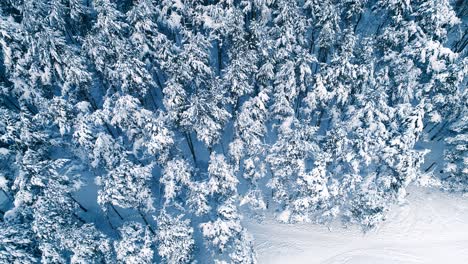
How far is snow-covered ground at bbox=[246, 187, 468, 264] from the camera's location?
2772 centimetres

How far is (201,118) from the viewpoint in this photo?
23.8 m

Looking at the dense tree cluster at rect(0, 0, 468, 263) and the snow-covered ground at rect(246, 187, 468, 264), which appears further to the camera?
the snow-covered ground at rect(246, 187, 468, 264)

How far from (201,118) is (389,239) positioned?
2017 cm

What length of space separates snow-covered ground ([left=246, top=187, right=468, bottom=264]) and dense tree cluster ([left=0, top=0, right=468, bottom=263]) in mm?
1717

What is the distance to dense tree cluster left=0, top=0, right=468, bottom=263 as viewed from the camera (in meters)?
21.9

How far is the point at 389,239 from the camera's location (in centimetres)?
2853

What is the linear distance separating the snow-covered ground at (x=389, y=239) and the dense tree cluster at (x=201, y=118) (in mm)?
1717

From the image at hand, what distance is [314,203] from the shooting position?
25.9 m

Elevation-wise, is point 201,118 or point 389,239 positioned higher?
point 201,118

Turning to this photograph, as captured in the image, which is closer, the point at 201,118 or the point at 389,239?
the point at 201,118

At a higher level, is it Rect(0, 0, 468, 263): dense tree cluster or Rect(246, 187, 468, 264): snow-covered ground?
Rect(0, 0, 468, 263): dense tree cluster

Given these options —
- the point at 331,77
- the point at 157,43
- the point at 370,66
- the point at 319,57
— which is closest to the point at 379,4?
A: the point at 319,57

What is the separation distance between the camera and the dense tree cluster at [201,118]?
21922 mm

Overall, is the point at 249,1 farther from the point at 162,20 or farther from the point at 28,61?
the point at 28,61
